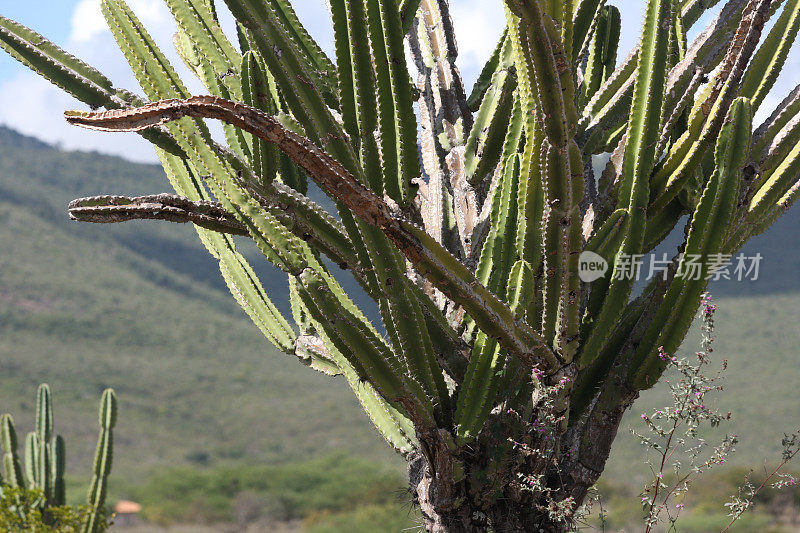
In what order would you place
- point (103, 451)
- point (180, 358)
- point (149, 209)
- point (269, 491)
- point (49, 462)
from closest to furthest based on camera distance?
point (149, 209) → point (103, 451) → point (49, 462) → point (269, 491) → point (180, 358)

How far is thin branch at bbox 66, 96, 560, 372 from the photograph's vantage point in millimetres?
1806

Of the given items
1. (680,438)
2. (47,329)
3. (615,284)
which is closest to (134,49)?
(615,284)

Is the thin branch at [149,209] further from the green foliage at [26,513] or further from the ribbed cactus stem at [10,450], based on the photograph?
the ribbed cactus stem at [10,450]

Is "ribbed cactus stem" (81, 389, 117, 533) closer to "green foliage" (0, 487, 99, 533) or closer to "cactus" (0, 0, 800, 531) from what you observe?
"green foliage" (0, 487, 99, 533)

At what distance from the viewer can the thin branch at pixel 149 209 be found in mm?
2455

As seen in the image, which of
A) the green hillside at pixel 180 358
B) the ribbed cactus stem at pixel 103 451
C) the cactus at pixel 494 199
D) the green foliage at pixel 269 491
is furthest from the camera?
the green hillside at pixel 180 358

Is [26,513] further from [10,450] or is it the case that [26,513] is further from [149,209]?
[149,209]

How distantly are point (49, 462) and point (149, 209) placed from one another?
5.87 m

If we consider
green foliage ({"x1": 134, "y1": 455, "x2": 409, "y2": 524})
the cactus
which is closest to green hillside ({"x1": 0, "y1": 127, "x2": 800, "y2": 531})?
green foliage ({"x1": 134, "y1": 455, "x2": 409, "y2": 524})

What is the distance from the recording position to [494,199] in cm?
250

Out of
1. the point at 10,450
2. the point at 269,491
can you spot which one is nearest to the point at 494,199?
the point at 10,450

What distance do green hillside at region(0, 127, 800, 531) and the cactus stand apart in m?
25.6

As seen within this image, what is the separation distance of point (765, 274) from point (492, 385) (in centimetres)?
4258

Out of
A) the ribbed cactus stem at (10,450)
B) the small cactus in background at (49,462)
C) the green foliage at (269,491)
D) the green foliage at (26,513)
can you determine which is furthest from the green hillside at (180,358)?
the green foliage at (26,513)
